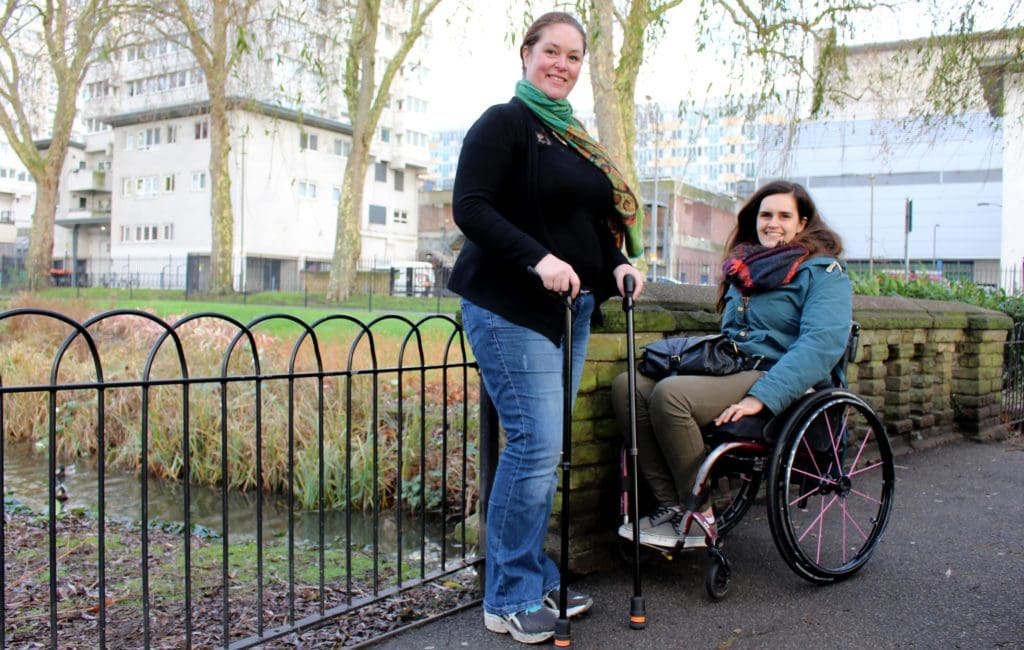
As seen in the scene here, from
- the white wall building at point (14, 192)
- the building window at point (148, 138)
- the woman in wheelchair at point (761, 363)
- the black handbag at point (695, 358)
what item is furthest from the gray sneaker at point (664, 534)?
the white wall building at point (14, 192)

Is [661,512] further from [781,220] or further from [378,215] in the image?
[378,215]

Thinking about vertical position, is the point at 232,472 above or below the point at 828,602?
below

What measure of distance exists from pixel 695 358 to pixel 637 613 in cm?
104

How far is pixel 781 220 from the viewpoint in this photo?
156 inches

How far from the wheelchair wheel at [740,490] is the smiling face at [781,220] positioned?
103cm

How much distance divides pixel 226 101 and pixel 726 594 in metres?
28.0

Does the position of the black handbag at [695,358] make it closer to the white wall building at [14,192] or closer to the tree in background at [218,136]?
the tree in background at [218,136]

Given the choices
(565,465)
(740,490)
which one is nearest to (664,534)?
(565,465)

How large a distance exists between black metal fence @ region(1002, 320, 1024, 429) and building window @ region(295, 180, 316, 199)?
4770 cm

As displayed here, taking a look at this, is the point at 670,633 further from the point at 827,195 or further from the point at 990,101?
the point at 827,195

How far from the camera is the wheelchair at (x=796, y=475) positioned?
3371 millimetres

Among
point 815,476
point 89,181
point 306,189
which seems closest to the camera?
point 815,476

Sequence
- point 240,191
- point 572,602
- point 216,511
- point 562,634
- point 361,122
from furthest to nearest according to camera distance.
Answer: point 240,191
point 361,122
point 216,511
point 572,602
point 562,634

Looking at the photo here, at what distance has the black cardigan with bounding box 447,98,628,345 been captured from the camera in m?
2.87
